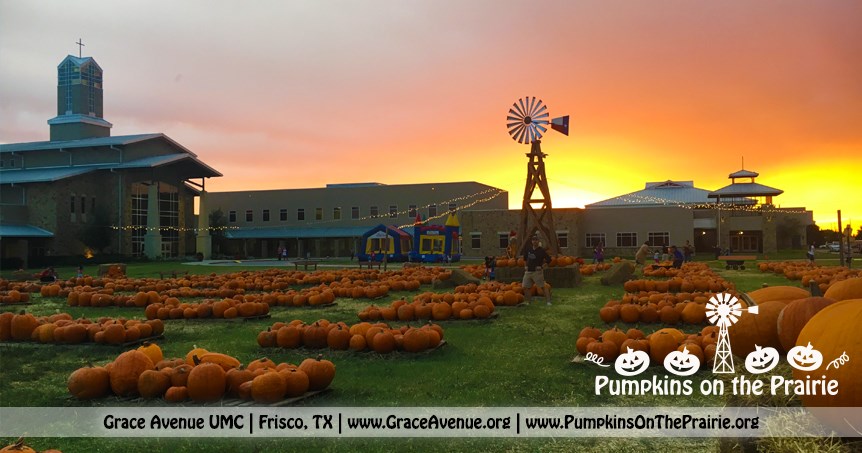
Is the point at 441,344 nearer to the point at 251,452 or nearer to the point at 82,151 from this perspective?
the point at 251,452

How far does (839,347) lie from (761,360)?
4.10ft

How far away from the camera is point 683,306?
1293 centimetres

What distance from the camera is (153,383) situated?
7.10 metres

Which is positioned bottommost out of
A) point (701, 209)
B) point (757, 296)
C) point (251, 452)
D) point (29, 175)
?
point (251, 452)

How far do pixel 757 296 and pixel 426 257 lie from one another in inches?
1565

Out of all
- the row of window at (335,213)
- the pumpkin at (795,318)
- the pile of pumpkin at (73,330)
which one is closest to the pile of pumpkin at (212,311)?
the pile of pumpkin at (73,330)

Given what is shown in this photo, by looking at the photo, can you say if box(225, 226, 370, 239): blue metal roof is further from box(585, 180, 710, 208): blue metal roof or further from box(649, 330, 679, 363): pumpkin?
box(649, 330, 679, 363): pumpkin

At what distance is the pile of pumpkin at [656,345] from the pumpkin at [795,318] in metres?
1.22

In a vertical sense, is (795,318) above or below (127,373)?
above

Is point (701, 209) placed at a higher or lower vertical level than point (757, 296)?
higher

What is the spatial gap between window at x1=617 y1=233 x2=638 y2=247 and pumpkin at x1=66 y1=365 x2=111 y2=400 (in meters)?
57.1

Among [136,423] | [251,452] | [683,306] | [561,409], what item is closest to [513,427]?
[561,409]

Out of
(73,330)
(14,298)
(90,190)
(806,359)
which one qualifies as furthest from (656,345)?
(90,190)

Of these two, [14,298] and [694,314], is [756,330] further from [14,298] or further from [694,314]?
[14,298]
